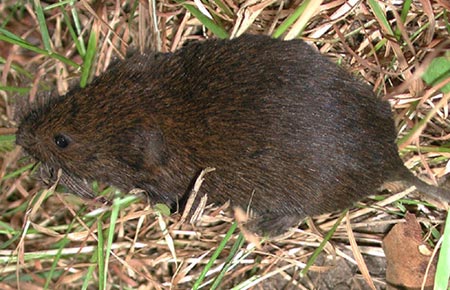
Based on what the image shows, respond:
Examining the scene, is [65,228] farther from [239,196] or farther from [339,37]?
[339,37]

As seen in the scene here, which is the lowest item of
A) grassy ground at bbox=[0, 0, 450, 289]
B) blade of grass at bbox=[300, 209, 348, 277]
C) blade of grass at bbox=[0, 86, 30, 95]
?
blade of grass at bbox=[300, 209, 348, 277]

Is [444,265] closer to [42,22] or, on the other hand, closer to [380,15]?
[380,15]

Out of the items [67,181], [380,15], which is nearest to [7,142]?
[67,181]

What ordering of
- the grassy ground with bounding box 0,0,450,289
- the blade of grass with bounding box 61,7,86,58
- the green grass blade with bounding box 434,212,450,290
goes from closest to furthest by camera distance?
the green grass blade with bounding box 434,212,450,290, the grassy ground with bounding box 0,0,450,289, the blade of grass with bounding box 61,7,86,58

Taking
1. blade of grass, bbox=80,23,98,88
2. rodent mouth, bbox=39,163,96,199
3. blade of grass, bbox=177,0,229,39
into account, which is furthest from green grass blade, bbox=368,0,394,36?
rodent mouth, bbox=39,163,96,199

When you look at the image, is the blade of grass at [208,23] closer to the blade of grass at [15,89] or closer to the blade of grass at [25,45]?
the blade of grass at [25,45]

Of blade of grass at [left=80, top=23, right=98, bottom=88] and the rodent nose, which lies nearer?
the rodent nose

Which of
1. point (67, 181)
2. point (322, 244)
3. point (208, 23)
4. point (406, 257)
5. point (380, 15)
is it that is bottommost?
point (406, 257)

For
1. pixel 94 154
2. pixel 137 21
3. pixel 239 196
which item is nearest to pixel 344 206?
pixel 239 196

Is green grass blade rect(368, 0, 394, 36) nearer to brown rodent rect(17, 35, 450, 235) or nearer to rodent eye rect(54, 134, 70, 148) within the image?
brown rodent rect(17, 35, 450, 235)
